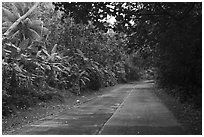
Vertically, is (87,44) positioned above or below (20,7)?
below

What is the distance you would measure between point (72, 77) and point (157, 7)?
19.4 meters

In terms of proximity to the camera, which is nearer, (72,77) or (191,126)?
(191,126)

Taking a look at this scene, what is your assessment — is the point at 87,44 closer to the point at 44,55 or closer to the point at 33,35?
the point at 44,55

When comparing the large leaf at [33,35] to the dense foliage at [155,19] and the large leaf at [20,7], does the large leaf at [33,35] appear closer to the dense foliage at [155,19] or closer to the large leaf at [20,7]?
the large leaf at [20,7]

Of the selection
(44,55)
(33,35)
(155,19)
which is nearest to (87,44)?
(44,55)

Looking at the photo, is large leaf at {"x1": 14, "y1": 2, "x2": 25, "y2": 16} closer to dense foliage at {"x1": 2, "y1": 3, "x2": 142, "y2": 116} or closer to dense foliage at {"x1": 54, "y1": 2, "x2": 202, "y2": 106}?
dense foliage at {"x1": 2, "y1": 3, "x2": 142, "y2": 116}

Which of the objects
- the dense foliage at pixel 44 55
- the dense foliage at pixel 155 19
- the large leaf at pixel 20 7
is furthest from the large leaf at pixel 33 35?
the dense foliage at pixel 155 19

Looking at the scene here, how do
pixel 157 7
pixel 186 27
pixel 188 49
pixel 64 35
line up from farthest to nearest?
pixel 64 35
pixel 188 49
pixel 186 27
pixel 157 7

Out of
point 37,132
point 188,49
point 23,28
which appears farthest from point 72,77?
point 37,132

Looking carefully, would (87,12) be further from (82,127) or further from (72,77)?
(72,77)

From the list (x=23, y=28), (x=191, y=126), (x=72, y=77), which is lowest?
(x=191, y=126)

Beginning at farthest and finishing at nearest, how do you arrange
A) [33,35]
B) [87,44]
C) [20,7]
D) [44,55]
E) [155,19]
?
1. [87,44]
2. [44,55]
3. [20,7]
4. [33,35]
5. [155,19]

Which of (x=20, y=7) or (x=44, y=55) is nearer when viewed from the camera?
(x=20, y=7)

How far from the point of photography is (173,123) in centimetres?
1073
